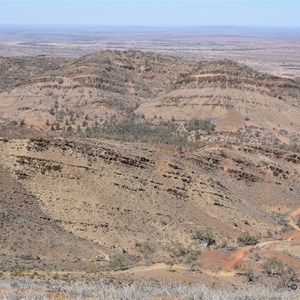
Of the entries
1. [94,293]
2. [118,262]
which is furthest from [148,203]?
[94,293]

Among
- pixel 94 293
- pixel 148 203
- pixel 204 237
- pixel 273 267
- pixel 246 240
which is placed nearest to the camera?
pixel 94 293

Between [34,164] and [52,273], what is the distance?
39.5ft

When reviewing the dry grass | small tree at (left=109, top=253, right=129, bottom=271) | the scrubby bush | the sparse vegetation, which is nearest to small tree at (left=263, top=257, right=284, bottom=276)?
the scrubby bush

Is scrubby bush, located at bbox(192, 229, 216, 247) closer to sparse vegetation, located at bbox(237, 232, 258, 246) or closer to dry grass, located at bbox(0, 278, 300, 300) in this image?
sparse vegetation, located at bbox(237, 232, 258, 246)

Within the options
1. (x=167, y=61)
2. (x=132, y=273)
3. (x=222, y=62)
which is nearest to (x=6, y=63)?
(x=167, y=61)

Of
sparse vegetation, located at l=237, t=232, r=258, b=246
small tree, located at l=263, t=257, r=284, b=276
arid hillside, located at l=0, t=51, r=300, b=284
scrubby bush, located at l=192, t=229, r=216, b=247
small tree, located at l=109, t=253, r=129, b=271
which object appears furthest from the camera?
sparse vegetation, located at l=237, t=232, r=258, b=246

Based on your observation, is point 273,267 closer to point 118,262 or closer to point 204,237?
point 204,237

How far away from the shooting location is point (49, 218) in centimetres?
2866

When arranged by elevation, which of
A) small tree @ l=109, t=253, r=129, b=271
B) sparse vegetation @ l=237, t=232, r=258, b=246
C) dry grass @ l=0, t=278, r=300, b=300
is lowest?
sparse vegetation @ l=237, t=232, r=258, b=246

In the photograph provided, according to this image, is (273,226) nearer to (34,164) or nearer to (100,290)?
(34,164)

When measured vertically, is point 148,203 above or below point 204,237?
above

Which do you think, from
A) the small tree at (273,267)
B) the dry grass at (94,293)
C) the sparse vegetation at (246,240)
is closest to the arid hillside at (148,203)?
the sparse vegetation at (246,240)

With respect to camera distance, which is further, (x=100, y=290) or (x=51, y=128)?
(x=51, y=128)

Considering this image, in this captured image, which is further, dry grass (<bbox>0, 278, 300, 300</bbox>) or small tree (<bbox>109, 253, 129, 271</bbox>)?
small tree (<bbox>109, 253, 129, 271</bbox>)
